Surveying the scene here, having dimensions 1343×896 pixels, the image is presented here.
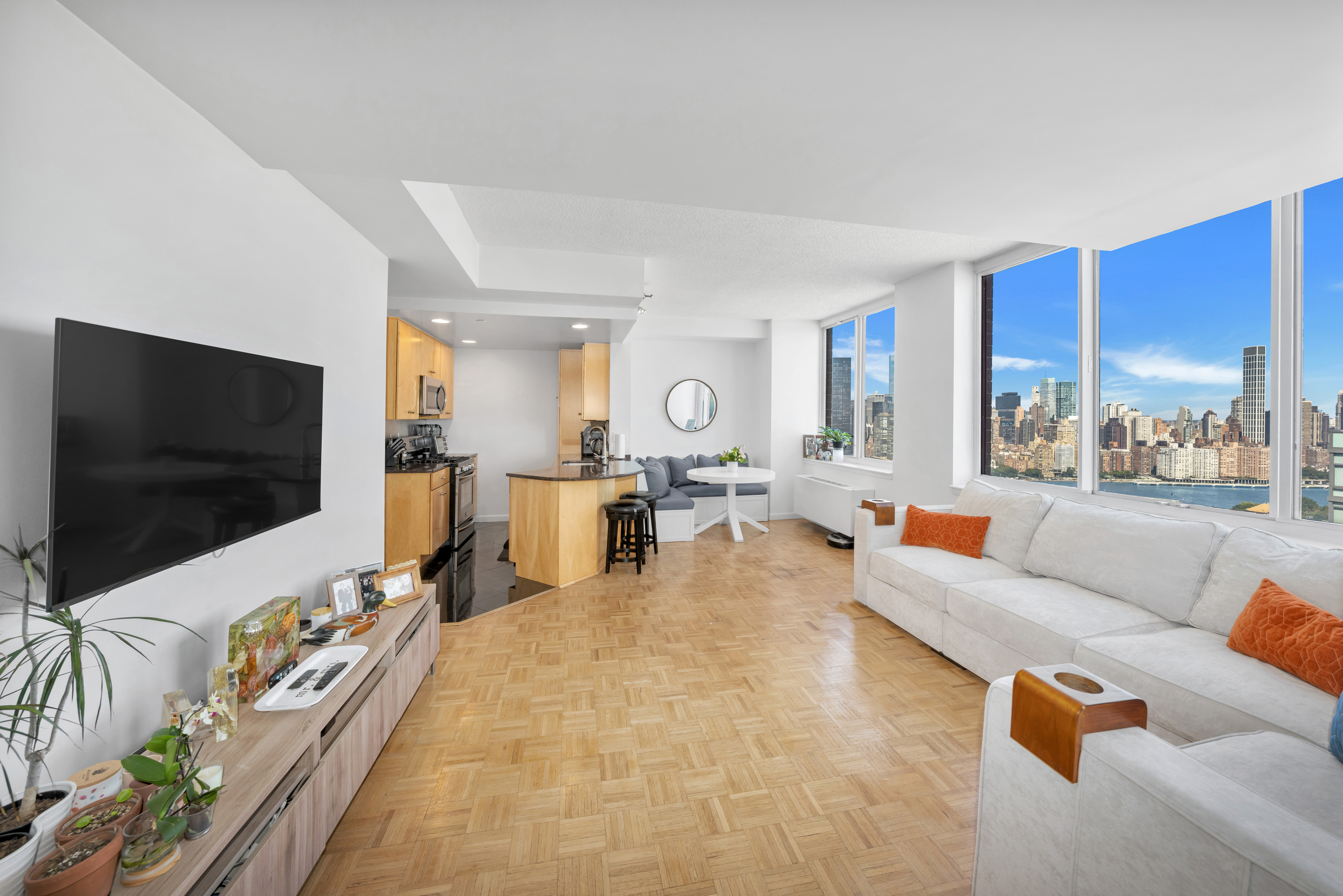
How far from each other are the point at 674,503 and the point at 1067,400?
143 inches

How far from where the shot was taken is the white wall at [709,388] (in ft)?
24.7

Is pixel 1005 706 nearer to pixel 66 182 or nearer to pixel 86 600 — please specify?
pixel 86 600

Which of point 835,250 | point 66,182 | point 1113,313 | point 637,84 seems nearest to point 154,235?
point 66,182

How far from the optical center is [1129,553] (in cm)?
252

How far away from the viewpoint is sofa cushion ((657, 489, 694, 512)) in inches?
225

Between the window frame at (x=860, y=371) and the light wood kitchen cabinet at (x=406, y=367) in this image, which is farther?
the window frame at (x=860, y=371)

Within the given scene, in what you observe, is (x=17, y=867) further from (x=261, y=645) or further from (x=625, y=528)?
(x=625, y=528)

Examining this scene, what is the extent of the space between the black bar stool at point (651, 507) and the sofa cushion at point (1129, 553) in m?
3.04

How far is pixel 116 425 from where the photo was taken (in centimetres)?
122

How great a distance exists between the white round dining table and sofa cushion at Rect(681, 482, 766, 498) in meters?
0.16

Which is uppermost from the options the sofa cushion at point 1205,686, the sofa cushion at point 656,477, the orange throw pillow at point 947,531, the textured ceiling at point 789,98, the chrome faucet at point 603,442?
the textured ceiling at point 789,98

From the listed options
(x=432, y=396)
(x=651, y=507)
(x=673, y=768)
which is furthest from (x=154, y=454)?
(x=432, y=396)

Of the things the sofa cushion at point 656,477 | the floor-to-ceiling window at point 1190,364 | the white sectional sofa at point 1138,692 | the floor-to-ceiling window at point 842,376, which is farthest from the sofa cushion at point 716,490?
the floor-to-ceiling window at point 1190,364

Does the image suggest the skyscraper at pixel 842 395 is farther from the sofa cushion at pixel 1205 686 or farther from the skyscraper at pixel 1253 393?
the sofa cushion at pixel 1205 686
